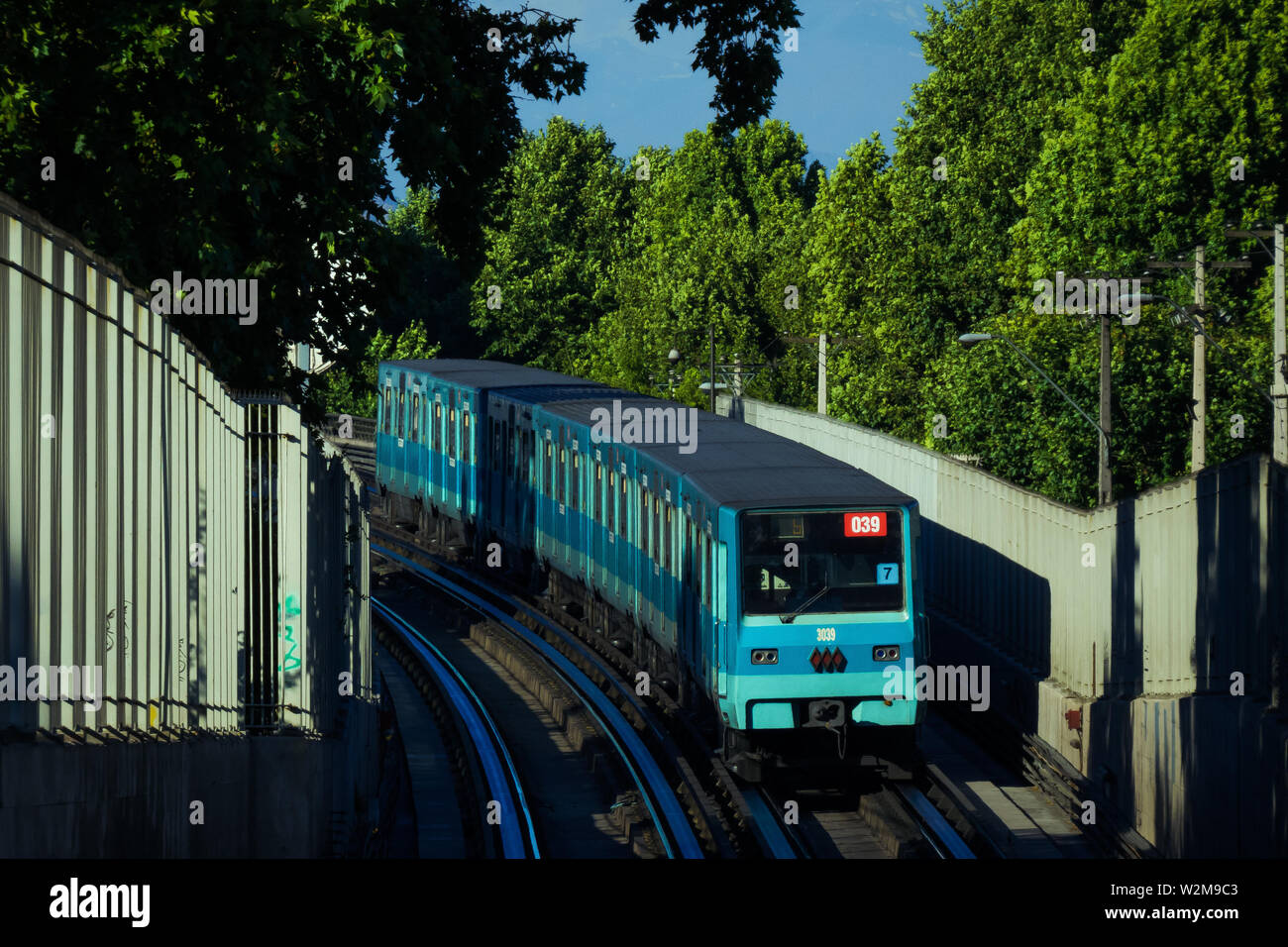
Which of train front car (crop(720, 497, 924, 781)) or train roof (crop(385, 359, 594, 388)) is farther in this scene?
train roof (crop(385, 359, 594, 388))

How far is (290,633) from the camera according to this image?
13.3 metres

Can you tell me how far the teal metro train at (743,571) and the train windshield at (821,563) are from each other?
13mm

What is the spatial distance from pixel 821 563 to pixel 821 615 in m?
0.50

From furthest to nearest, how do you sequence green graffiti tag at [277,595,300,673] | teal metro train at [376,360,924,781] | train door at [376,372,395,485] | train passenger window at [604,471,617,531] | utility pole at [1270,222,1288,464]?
1. train door at [376,372,395,485]
2. utility pole at [1270,222,1288,464]
3. train passenger window at [604,471,617,531]
4. teal metro train at [376,360,924,781]
5. green graffiti tag at [277,595,300,673]

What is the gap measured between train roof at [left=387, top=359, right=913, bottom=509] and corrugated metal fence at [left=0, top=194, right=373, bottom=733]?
501cm

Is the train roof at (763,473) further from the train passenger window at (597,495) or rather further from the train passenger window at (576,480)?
the train passenger window at (576,480)

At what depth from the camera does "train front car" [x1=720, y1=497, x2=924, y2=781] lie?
17500mm

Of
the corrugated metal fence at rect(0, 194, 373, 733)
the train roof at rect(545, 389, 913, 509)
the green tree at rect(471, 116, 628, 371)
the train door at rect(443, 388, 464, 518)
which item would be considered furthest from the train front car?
the green tree at rect(471, 116, 628, 371)

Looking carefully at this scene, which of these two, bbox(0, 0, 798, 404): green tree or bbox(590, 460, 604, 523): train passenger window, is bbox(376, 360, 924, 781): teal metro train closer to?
bbox(590, 460, 604, 523): train passenger window

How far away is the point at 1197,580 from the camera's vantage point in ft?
54.7

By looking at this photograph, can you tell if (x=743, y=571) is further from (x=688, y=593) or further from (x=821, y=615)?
(x=688, y=593)
